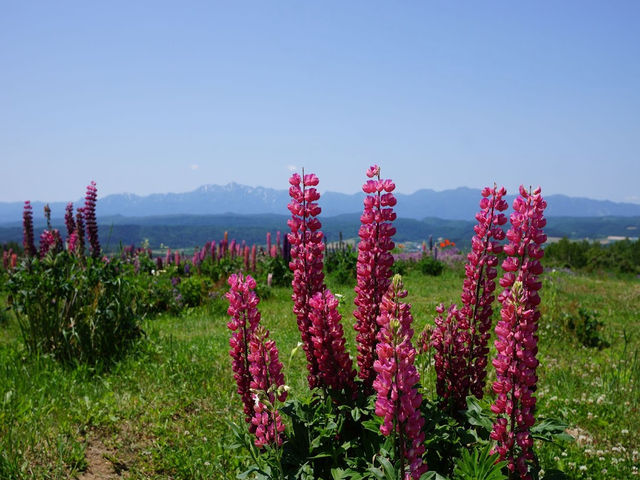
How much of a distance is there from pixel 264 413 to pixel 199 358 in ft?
14.3

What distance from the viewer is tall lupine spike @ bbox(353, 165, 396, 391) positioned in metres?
3.06

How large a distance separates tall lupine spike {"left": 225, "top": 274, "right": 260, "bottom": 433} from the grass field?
638 mm

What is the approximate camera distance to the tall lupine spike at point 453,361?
335 cm

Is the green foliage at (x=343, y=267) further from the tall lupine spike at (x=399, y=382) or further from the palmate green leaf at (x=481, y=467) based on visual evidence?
the tall lupine spike at (x=399, y=382)

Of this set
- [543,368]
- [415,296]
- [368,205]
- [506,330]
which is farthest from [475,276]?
[415,296]

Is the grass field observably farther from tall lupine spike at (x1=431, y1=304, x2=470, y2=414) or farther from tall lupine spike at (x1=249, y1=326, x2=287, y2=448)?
tall lupine spike at (x1=431, y1=304, x2=470, y2=414)

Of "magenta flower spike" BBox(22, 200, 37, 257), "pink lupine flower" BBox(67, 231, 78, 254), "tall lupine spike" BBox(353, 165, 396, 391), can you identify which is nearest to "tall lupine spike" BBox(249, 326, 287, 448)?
"tall lupine spike" BBox(353, 165, 396, 391)

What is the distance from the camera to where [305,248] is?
3203 mm

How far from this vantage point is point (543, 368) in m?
7.04

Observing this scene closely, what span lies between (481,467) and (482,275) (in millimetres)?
1190

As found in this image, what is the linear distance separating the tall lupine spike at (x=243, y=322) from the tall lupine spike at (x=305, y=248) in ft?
0.95

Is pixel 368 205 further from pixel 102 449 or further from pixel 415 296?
pixel 415 296

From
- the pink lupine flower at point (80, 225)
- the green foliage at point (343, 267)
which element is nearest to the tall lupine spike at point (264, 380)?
the pink lupine flower at point (80, 225)

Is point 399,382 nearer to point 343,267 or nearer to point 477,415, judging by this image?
point 477,415
